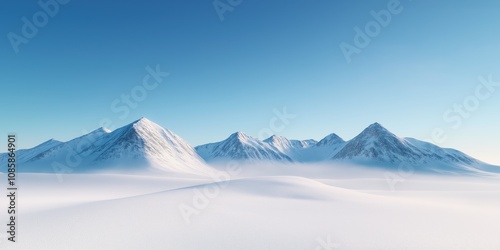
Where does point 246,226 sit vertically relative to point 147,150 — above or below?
below

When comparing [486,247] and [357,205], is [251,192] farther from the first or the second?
[486,247]

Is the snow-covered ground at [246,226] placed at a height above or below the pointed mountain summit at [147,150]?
below

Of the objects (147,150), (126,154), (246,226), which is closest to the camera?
(246,226)

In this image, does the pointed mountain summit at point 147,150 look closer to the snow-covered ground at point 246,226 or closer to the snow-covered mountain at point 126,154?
the snow-covered mountain at point 126,154

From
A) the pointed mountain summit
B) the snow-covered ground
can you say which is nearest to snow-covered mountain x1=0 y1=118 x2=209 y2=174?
the pointed mountain summit

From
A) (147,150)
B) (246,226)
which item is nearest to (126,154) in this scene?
(147,150)

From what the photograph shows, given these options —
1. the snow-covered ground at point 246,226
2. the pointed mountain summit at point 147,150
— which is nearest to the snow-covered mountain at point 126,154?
the pointed mountain summit at point 147,150

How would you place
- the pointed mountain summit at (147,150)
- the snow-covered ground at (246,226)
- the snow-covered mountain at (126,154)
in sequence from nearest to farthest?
the snow-covered ground at (246,226) → the snow-covered mountain at (126,154) → the pointed mountain summit at (147,150)

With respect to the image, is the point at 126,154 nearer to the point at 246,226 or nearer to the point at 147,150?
the point at 147,150
